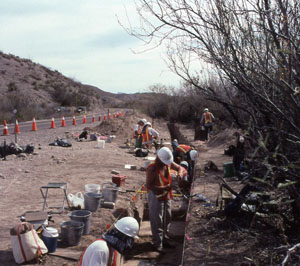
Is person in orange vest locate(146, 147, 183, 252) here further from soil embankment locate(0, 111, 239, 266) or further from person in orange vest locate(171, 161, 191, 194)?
person in orange vest locate(171, 161, 191, 194)

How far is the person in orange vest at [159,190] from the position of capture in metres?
6.29

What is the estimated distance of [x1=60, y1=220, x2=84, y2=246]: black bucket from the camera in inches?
227

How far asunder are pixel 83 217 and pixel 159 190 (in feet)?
4.46

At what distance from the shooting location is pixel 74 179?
396 inches

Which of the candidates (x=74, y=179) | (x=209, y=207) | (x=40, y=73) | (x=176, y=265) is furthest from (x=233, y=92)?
(x=40, y=73)

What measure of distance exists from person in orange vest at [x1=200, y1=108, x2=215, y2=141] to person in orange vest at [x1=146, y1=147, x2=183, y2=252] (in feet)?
39.2

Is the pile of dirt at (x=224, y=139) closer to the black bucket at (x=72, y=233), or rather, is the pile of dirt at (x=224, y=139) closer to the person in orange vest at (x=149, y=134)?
the person in orange vest at (x=149, y=134)

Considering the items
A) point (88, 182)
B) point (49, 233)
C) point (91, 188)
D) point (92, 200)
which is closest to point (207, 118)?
point (88, 182)

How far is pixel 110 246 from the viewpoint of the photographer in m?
4.09

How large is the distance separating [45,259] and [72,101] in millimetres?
44471

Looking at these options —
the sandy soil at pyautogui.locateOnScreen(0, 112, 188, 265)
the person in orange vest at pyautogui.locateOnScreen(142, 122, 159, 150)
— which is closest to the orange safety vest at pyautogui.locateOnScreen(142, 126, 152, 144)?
the person in orange vest at pyautogui.locateOnScreen(142, 122, 159, 150)

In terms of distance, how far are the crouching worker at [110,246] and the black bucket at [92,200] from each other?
2894 mm

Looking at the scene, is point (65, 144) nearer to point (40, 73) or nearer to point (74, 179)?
point (74, 179)

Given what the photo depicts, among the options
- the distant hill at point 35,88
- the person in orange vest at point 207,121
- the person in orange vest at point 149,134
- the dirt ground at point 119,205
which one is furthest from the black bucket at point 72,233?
the distant hill at point 35,88
